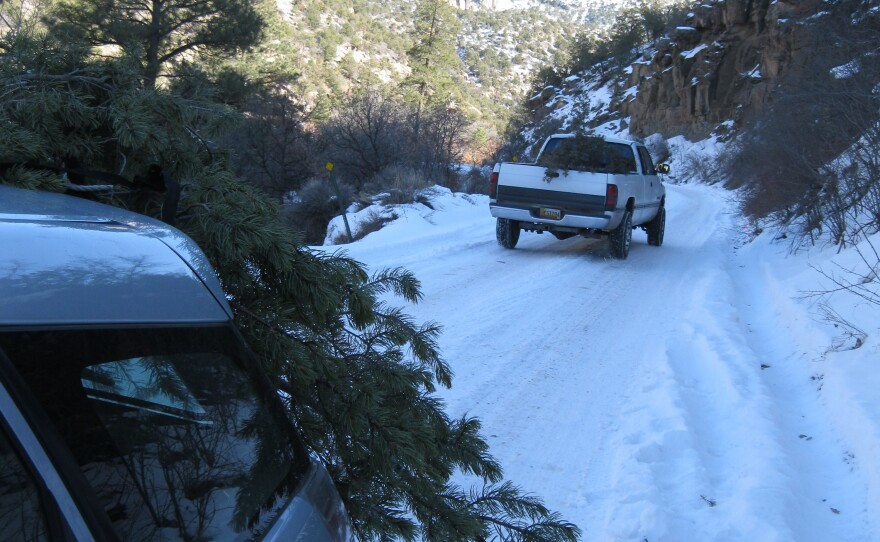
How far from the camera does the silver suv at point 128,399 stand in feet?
3.63

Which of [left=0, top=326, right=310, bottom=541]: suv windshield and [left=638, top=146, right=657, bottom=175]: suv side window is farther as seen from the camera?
[left=638, top=146, right=657, bottom=175]: suv side window

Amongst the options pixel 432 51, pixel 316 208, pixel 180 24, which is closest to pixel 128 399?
pixel 316 208

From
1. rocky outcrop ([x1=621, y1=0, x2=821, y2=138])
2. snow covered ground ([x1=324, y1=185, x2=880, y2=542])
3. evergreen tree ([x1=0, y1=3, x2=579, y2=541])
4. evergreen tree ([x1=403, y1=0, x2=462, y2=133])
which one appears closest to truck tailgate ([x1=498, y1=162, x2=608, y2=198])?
snow covered ground ([x1=324, y1=185, x2=880, y2=542])

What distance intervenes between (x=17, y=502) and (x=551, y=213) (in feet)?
35.1

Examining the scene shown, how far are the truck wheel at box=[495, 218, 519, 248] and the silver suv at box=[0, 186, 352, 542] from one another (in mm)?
10314

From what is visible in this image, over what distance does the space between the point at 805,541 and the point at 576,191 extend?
8.08 metres

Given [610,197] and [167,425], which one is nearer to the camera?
[167,425]

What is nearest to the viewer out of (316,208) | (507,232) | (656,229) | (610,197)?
(610,197)

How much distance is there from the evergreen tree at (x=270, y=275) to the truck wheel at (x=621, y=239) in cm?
971

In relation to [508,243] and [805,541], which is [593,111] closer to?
[508,243]

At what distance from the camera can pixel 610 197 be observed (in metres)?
11.2

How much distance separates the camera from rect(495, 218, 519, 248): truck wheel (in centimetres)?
1189

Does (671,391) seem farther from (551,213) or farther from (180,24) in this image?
(180,24)

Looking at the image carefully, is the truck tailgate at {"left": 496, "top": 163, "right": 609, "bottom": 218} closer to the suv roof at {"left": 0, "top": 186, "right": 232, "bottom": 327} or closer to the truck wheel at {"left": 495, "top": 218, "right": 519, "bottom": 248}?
the truck wheel at {"left": 495, "top": 218, "right": 519, "bottom": 248}
